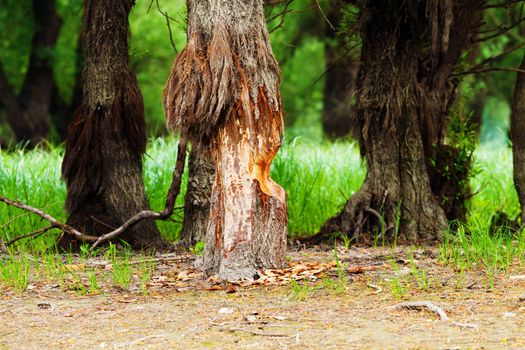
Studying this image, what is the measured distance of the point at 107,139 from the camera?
7.56 m

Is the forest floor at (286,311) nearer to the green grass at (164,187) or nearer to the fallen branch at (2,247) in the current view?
the fallen branch at (2,247)

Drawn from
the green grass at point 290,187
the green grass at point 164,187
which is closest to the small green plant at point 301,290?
the green grass at point 290,187

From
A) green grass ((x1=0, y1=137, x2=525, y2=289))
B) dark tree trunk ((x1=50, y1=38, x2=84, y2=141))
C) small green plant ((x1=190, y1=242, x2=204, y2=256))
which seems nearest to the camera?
small green plant ((x1=190, y1=242, x2=204, y2=256))

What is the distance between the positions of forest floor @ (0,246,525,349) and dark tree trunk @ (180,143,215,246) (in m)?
1.31

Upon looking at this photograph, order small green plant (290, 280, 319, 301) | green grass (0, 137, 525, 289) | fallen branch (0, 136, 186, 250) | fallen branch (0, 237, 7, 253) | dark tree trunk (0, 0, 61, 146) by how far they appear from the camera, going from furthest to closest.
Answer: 1. dark tree trunk (0, 0, 61, 146)
2. green grass (0, 137, 525, 289)
3. fallen branch (0, 237, 7, 253)
4. fallen branch (0, 136, 186, 250)
5. small green plant (290, 280, 319, 301)

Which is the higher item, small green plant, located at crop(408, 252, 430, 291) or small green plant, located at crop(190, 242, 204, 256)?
small green plant, located at crop(408, 252, 430, 291)

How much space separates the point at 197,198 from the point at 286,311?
9.11 ft

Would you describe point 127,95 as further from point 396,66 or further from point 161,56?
point 161,56

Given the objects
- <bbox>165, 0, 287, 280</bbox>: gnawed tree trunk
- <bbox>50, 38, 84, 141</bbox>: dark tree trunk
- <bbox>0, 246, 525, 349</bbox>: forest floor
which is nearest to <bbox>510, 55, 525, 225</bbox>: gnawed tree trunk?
<bbox>0, 246, 525, 349</bbox>: forest floor

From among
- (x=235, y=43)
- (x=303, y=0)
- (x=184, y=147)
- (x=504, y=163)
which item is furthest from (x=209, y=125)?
(x=303, y=0)

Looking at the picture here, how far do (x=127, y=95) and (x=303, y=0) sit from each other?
10.4m

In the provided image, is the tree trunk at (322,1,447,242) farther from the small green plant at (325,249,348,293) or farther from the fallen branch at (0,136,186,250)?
the small green plant at (325,249,348,293)

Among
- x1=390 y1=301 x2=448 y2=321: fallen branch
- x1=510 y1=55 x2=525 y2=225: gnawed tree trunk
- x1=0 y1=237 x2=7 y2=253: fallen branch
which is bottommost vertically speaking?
x1=0 y1=237 x2=7 y2=253: fallen branch

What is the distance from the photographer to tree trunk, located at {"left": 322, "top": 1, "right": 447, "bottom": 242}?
7.57 meters
